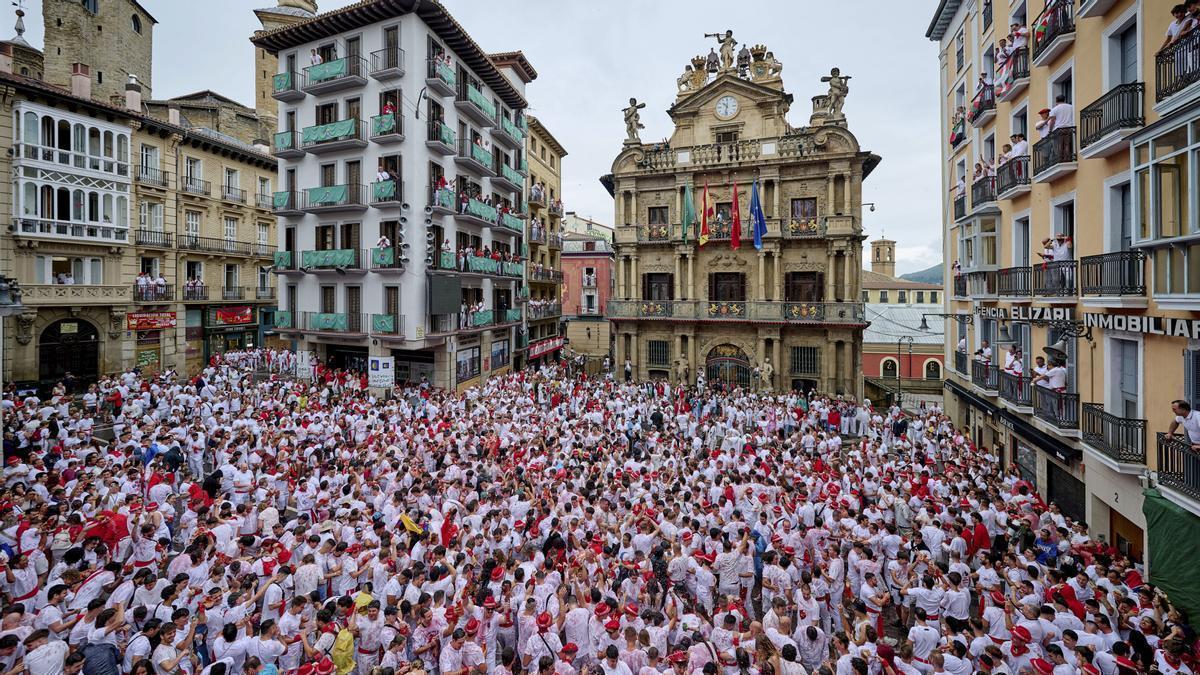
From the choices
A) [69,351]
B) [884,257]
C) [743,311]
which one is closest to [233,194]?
[69,351]

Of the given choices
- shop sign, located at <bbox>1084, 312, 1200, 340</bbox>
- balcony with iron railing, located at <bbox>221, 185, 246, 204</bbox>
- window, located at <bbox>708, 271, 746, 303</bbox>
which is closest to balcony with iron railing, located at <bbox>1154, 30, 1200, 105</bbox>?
shop sign, located at <bbox>1084, 312, 1200, 340</bbox>

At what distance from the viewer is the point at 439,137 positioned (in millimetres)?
26578

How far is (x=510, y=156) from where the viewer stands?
119 ft

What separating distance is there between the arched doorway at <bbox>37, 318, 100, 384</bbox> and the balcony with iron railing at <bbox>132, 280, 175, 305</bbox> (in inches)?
101

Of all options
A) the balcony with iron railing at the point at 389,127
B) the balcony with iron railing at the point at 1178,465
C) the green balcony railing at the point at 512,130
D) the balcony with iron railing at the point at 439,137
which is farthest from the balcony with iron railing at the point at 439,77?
the balcony with iron railing at the point at 1178,465

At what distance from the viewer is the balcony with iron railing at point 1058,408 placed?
1270cm

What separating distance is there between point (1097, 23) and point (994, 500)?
35.2 feet

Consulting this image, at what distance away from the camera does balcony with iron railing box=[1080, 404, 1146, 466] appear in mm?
10625

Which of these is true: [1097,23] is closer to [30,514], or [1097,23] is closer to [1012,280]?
[1012,280]

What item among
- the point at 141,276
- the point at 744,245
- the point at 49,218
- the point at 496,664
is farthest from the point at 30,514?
the point at 744,245

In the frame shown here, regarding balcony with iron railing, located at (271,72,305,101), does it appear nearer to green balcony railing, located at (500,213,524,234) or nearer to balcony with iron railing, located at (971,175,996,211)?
green balcony railing, located at (500,213,524,234)

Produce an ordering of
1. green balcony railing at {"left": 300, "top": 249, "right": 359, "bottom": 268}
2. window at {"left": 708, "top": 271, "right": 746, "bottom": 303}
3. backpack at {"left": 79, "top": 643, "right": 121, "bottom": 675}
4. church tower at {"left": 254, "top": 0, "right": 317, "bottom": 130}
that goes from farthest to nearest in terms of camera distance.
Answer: church tower at {"left": 254, "top": 0, "right": 317, "bottom": 130} < window at {"left": 708, "top": 271, "right": 746, "bottom": 303} < green balcony railing at {"left": 300, "top": 249, "right": 359, "bottom": 268} < backpack at {"left": 79, "top": 643, "right": 121, "bottom": 675}

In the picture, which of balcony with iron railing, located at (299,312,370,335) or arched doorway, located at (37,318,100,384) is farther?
balcony with iron railing, located at (299,312,370,335)

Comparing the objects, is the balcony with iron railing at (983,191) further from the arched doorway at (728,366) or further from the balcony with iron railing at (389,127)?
the balcony with iron railing at (389,127)
